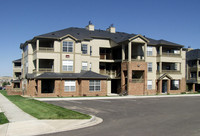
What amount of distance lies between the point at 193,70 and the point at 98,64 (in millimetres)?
27051

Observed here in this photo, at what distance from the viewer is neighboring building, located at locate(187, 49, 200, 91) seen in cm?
5428

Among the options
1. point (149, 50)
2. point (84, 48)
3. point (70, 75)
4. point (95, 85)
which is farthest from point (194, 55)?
point (70, 75)

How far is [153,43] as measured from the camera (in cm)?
4344

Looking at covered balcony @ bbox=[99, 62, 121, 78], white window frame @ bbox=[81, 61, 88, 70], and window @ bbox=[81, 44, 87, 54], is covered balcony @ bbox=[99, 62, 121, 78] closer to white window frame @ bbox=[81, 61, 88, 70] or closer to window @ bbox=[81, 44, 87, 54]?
white window frame @ bbox=[81, 61, 88, 70]

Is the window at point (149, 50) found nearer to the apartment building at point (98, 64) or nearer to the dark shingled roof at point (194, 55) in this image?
the apartment building at point (98, 64)

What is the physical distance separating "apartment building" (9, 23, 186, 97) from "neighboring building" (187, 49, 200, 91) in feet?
27.3

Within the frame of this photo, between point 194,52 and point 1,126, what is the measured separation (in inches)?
2174

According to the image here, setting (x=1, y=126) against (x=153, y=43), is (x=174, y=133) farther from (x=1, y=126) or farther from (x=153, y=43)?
(x=153, y=43)

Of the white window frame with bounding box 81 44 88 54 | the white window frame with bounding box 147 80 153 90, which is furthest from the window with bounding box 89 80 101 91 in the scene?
the white window frame with bounding box 147 80 153 90

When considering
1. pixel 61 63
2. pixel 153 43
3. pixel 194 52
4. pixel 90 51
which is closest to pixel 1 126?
pixel 61 63

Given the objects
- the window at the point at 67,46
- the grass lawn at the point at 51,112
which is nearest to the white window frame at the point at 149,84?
the window at the point at 67,46

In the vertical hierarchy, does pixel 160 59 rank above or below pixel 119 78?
above

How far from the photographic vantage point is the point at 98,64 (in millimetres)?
41469

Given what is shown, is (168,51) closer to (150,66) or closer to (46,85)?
(150,66)
